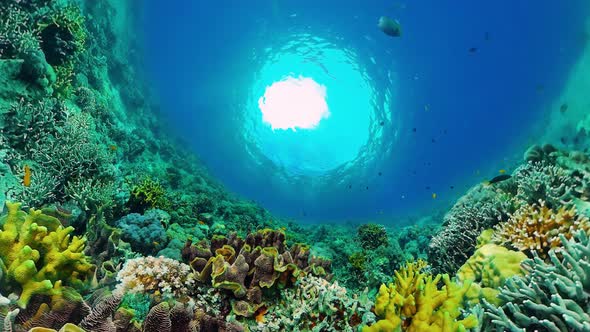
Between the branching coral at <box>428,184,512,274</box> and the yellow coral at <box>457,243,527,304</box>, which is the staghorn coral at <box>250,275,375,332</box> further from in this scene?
the branching coral at <box>428,184,512,274</box>

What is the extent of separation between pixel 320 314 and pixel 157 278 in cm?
246

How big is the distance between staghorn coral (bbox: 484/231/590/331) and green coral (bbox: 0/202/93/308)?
4158mm

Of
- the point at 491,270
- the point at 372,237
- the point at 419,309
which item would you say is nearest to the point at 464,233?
the point at 491,270

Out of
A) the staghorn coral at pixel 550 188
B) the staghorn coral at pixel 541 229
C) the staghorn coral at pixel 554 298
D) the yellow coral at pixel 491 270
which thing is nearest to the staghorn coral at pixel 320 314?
the yellow coral at pixel 491 270

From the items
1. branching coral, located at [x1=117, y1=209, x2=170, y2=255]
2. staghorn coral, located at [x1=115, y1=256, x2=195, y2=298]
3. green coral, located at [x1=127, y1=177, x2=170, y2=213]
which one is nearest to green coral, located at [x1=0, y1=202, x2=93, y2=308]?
staghorn coral, located at [x1=115, y1=256, x2=195, y2=298]

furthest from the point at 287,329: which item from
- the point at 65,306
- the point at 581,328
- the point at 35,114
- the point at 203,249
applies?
the point at 35,114

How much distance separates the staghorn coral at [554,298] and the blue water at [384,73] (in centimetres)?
1631

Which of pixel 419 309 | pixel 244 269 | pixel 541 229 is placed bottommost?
pixel 419 309

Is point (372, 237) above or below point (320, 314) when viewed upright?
above

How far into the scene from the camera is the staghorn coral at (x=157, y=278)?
4.62 meters

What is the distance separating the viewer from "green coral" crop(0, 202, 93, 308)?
2613mm

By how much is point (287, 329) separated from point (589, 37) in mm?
39354

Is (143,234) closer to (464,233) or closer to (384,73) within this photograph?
(464,233)

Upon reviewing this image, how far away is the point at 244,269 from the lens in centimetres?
466
